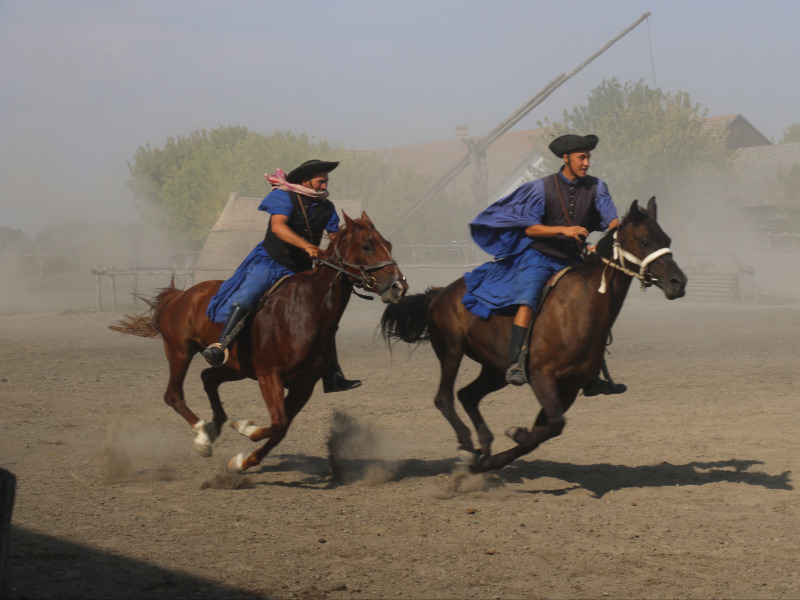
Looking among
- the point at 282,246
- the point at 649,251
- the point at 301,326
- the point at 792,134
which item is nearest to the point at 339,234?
the point at 301,326

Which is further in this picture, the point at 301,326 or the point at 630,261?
the point at 301,326

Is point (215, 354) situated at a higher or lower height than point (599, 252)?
lower

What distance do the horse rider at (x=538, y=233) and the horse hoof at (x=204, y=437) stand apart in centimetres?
219

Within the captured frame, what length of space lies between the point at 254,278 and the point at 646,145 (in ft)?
117

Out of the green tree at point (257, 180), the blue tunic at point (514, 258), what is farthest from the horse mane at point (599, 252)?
the green tree at point (257, 180)

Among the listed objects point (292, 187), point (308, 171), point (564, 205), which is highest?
point (308, 171)

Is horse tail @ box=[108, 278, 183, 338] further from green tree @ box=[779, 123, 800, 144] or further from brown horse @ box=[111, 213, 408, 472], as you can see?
green tree @ box=[779, 123, 800, 144]

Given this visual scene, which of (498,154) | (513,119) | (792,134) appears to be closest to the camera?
(513,119)

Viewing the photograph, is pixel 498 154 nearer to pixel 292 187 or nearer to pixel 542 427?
pixel 292 187

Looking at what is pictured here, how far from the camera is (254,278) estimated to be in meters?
6.54

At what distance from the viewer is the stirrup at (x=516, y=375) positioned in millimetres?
5988

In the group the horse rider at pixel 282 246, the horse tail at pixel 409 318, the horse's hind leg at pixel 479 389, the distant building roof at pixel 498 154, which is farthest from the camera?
the distant building roof at pixel 498 154

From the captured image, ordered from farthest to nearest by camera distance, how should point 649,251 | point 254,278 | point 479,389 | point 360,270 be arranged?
point 479,389
point 254,278
point 360,270
point 649,251

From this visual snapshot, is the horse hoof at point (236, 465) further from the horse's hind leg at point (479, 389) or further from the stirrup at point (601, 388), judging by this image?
the stirrup at point (601, 388)
